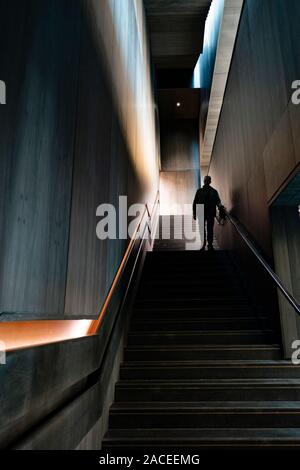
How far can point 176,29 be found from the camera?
10.8 meters

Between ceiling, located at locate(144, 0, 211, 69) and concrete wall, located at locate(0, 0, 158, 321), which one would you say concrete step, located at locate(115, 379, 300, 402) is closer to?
concrete wall, located at locate(0, 0, 158, 321)

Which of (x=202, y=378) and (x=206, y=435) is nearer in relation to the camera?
(x=206, y=435)

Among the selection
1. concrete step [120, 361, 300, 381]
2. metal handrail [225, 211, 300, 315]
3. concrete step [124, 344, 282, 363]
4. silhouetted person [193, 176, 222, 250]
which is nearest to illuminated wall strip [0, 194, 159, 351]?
concrete step [120, 361, 300, 381]

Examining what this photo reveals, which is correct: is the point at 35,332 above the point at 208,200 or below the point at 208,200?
below

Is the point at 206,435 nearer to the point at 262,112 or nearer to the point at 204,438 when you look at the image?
the point at 204,438

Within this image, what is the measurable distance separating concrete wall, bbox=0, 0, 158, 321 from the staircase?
100 centimetres

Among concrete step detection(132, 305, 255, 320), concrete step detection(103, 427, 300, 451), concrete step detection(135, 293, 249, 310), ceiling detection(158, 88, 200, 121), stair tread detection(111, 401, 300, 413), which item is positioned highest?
ceiling detection(158, 88, 200, 121)

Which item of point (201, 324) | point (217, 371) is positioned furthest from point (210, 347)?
point (201, 324)

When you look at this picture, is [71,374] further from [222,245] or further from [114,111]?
[222,245]

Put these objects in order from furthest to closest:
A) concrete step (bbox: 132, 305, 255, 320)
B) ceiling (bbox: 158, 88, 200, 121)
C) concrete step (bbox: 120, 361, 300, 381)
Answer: ceiling (bbox: 158, 88, 200, 121) → concrete step (bbox: 132, 305, 255, 320) → concrete step (bbox: 120, 361, 300, 381)

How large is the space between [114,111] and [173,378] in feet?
10.3

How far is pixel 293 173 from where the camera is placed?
328 centimetres

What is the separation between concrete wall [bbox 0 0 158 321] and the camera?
1593mm

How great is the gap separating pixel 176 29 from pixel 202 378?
10.7 metres
